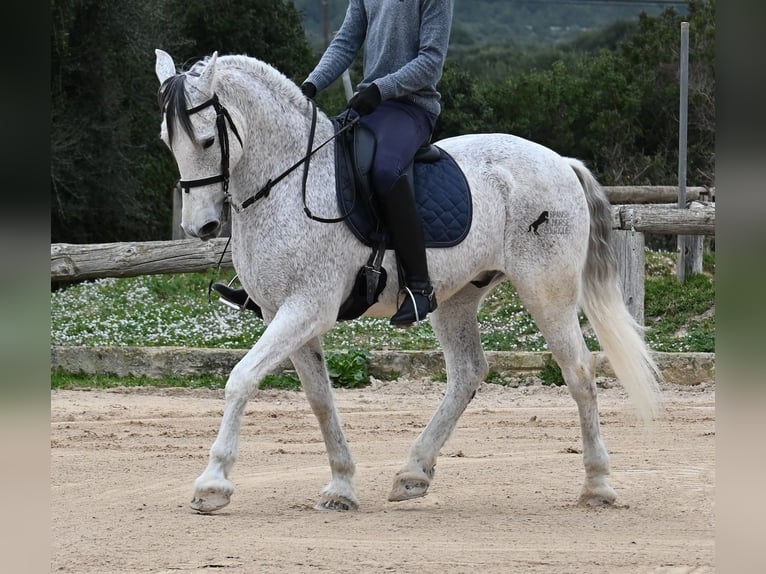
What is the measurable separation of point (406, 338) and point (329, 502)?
5.73 metres

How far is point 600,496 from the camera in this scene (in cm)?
535

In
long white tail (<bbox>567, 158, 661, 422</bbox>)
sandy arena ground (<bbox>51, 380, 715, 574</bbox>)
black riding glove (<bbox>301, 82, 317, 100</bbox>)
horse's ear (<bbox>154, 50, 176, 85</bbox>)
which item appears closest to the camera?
sandy arena ground (<bbox>51, 380, 715, 574</bbox>)

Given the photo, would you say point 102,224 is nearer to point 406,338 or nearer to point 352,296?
point 406,338

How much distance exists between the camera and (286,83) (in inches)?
202

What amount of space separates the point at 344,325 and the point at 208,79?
7.03 meters

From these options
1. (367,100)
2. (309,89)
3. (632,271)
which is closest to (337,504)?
(367,100)

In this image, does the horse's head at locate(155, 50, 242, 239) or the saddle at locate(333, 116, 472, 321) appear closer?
the horse's head at locate(155, 50, 242, 239)

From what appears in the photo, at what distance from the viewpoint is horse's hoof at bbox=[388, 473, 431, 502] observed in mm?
5422

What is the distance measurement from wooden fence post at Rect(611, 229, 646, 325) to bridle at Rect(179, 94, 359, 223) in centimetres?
569

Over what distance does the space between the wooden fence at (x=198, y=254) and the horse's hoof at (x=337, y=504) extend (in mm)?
5077

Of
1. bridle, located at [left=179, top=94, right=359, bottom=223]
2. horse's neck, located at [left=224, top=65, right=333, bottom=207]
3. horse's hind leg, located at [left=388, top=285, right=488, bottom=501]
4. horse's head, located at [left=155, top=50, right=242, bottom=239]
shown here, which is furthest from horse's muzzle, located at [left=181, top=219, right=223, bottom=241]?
horse's hind leg, located at [left=388, top=285, right=488, bottom=501]

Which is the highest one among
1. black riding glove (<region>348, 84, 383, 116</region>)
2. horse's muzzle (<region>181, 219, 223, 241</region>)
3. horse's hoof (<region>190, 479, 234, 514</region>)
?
black riding glove (<region>348, 84, 383, 116</region>)

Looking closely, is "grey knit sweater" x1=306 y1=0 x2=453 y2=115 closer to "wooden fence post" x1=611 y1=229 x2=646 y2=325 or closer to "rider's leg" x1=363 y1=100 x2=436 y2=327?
"rider's leg" x1=363 y1=100 x2=436 y2=327

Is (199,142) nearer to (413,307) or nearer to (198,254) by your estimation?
(413,307)
